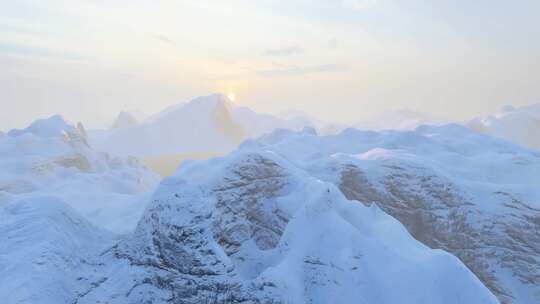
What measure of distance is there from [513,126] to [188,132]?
250 feet

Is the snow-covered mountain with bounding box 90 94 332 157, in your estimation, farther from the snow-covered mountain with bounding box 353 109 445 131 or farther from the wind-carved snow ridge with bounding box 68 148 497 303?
the wind-carved snow ridge with bounding box 68 148 497 303

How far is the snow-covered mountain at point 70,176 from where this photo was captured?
2906cm

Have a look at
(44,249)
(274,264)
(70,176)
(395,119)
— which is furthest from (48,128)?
(395,119)

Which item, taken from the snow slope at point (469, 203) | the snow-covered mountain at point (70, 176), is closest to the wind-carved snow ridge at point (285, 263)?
the snow-covered mountain at point (70, 176)

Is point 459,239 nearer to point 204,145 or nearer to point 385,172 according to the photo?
point 385,172

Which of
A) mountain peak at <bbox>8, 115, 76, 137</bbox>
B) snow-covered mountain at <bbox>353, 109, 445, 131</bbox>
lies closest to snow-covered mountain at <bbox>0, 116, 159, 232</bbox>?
mountain peak at <bbox>8, 115, 76, 137</bbox>

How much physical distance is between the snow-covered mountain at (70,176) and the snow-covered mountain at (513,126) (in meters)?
81.2

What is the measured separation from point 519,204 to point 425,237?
6375mm

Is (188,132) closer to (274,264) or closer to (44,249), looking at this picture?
(274,264)

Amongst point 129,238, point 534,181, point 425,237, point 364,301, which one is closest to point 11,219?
point 129,238

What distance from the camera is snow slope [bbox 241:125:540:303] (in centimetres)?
2809

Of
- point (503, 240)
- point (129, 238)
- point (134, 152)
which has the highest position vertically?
point (129, 238)

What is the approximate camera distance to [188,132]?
121062 mm

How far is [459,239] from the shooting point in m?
29.4
